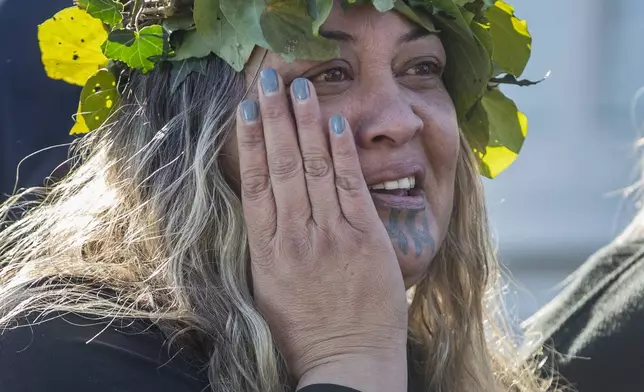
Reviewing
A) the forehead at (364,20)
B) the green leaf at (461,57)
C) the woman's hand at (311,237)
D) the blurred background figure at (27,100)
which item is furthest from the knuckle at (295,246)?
the blurred background figure at (27,100)

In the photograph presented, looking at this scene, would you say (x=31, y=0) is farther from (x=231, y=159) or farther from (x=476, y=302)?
(x=476, y=302)

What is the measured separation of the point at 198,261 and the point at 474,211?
0.87 meters

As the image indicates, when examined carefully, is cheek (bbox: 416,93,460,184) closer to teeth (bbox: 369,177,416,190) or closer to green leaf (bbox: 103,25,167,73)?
teeth (bbox: 369,177,416,190)

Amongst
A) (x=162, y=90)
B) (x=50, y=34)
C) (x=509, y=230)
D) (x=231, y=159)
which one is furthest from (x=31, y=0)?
(x=509, y=230)

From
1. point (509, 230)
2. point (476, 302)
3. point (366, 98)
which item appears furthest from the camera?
point (509, 230)

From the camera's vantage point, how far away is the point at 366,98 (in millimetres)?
2061

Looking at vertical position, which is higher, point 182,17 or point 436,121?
point 182,17

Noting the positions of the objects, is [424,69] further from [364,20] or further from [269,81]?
[269,81]

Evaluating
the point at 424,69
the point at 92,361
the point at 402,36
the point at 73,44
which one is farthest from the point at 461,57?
the point at 92,361

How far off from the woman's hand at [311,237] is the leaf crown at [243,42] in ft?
0.37

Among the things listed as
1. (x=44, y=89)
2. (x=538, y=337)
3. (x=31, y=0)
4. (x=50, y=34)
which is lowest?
(x=538, y=337)

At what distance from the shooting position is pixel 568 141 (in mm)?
6051

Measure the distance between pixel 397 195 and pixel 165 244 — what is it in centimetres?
49

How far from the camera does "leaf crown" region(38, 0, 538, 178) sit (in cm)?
198
